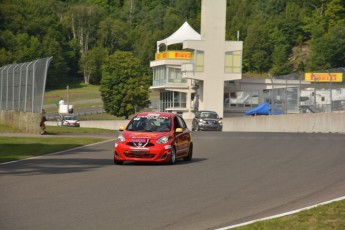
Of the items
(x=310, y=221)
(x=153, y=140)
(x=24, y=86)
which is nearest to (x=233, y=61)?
(x=24, y=86)

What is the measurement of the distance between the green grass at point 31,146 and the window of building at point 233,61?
192 feet

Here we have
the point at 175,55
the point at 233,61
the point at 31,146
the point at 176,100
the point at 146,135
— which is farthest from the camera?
the point at 175,55

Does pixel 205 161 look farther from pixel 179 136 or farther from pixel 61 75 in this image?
pixel 61 75

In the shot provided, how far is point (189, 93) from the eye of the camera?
334ft

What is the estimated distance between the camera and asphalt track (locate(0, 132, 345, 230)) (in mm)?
12680

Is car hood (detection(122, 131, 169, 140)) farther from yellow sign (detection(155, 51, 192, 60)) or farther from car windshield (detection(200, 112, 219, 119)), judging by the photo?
yellow sign (detection(155, 51, 192, 60))

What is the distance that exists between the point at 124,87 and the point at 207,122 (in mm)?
53419

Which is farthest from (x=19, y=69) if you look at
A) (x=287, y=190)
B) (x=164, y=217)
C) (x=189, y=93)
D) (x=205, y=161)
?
(x=189, y=93)

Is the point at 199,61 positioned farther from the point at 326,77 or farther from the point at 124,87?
the point at 326,77

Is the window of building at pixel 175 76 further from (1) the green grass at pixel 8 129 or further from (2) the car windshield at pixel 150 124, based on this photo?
(2) the car windshield at pixel 150 124

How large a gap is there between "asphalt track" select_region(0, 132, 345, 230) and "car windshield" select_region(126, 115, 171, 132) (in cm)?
105

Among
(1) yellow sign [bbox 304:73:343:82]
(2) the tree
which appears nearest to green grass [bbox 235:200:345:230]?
(1) yellow sign [bbox 304:73:343:82]

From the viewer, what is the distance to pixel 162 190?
1636cm

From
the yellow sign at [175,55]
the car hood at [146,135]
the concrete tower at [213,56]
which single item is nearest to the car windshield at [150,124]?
the car hood at [146,135]
